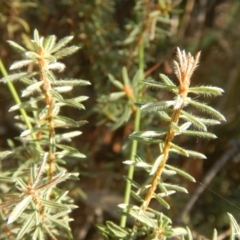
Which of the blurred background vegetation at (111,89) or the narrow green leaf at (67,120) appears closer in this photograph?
the narrow green leaf at (67,120)

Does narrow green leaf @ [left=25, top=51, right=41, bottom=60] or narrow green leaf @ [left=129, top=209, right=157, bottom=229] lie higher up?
narrow green leaf @ [left=25, top=51, right=41, bottom=60]

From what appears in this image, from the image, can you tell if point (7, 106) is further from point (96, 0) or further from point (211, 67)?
point (211, 67)

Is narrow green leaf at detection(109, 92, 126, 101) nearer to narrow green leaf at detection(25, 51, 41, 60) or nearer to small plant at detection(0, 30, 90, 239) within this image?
small plant at detection(0, 30, 90, 239)

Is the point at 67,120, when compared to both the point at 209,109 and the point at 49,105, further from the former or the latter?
the point at 209,109

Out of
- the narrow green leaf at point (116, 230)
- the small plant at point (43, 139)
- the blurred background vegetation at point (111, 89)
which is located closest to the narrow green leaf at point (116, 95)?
the blurred background vegetation at point (111, 89)

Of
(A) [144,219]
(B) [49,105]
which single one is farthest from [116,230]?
(B) [49,105]

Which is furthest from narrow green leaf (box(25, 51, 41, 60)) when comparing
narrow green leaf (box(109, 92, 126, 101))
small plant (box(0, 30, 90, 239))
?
narrow green leaf (box(109, 92, 126, 101))

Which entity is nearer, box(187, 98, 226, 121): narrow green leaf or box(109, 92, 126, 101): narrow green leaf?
box(187, 98, 226, 121): narrow green leaf

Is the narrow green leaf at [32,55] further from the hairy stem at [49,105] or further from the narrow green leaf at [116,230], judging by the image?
the narrow green leaf at [116,230]

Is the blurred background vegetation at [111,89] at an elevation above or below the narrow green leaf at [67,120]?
below
